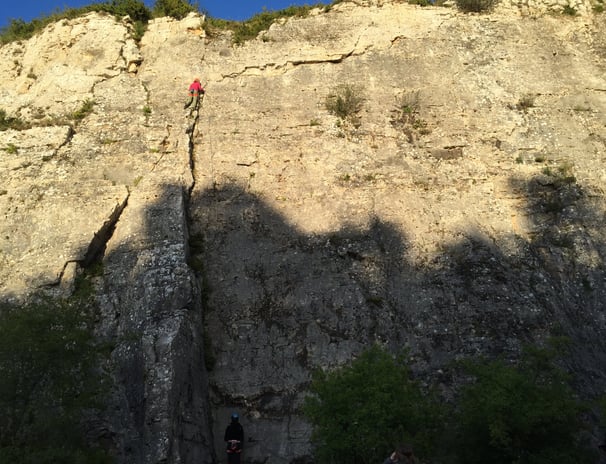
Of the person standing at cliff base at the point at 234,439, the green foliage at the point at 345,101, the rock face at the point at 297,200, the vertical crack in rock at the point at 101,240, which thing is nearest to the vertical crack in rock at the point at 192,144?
the rock face at the point at 297,200

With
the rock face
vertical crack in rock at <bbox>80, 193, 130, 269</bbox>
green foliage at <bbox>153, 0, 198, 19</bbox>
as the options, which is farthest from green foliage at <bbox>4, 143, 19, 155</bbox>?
green foliage at <bbox>153, 0, 198, 19</bbox>

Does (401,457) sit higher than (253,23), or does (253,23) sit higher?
(253,23)

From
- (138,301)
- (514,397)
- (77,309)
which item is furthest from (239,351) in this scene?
(514,397)

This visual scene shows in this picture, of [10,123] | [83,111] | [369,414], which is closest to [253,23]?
[83,111]

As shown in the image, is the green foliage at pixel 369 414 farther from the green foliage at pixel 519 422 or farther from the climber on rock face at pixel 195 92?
the climber on rock face at pixel 195 92

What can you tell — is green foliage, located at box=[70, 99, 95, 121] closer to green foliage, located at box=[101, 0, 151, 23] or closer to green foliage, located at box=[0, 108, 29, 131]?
green foliage, located at box=[0, 108, 29, 131]

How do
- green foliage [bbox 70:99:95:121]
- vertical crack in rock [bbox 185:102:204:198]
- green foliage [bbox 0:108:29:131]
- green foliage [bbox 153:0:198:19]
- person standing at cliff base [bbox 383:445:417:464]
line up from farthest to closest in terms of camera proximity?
green foliage [bbox 153:0:198:19]
green foliage [bbox 70:99:95:121]
green foliage [bbox 0:108:29:131]
vertical crack in rock [bbox 185:102:204:198]
person standing at cliff base [bbox 383:445:417:464]

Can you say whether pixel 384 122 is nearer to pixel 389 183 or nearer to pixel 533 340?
pixel 389 183

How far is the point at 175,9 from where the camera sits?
20172 millimetres

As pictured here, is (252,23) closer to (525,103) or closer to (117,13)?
(117,13)

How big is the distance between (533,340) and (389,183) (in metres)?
5.41

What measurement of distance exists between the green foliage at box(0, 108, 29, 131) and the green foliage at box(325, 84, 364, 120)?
858cm

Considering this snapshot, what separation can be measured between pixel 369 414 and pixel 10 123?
13.1 meters

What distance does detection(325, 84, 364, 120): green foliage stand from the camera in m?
17.4
